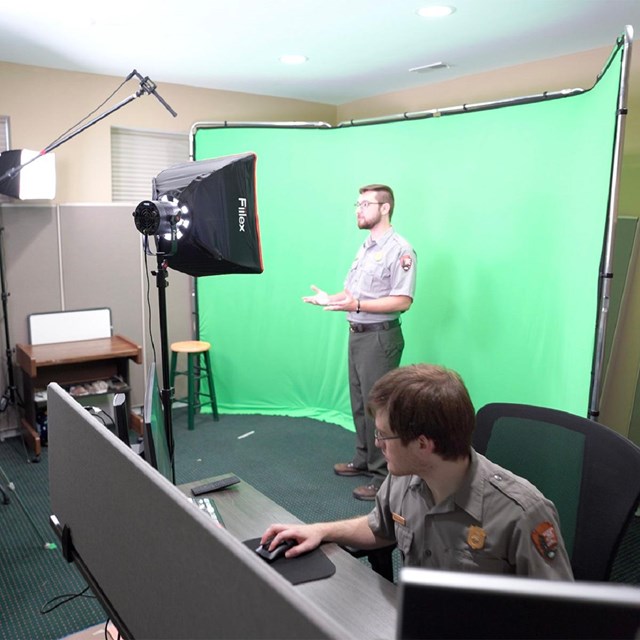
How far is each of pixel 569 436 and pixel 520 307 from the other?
179 centimetres

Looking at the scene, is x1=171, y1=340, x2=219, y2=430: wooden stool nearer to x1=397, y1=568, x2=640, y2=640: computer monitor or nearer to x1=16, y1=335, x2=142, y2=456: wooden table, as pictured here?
x1=16, y1=335, x2=142, y2=456: wooden table

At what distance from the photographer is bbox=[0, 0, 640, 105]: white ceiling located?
113 inches

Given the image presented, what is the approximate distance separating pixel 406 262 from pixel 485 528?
7.14 ft

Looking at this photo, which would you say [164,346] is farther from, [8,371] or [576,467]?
[8,371]

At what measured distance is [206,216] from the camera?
1.78m

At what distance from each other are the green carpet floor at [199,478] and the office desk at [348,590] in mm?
1149

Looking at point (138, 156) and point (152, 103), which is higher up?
point (152, 103)

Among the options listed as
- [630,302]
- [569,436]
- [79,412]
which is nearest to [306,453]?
[630,302]

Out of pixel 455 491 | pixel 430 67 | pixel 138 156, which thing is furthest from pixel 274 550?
pixel 138 156

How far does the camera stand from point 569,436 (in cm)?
155

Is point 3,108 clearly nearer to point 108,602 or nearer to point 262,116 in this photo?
point 262,116

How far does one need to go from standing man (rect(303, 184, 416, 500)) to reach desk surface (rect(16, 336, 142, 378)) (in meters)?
1.43

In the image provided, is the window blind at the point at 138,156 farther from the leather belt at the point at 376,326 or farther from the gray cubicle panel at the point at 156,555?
the gray cubicle panel at the point at 156,555

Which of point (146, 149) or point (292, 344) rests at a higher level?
point (146, 149)
